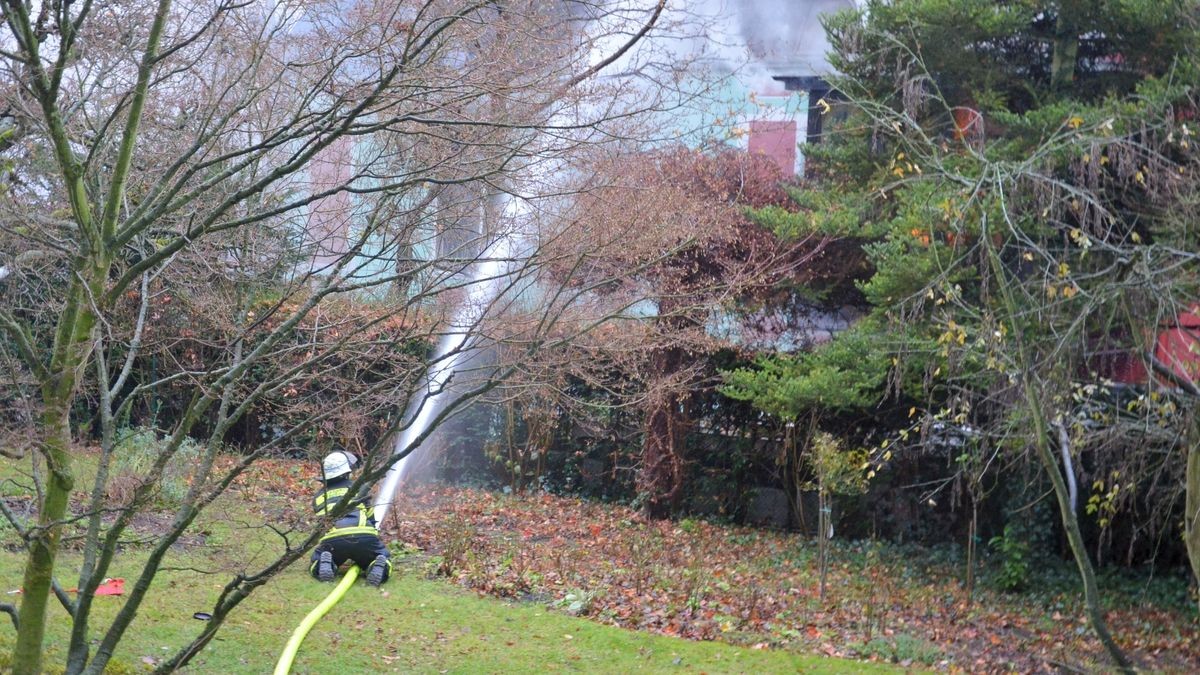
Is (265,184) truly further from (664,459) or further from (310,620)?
(664,459)

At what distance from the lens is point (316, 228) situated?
574 centimetres

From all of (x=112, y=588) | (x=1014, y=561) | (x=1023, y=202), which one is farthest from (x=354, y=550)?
(x=1014, y=561)

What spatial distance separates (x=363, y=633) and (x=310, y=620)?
50 cm

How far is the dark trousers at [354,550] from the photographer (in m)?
9.05

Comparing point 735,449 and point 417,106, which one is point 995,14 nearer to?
point 735,449

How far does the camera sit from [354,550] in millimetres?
9164

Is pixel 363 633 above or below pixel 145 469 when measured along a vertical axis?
below

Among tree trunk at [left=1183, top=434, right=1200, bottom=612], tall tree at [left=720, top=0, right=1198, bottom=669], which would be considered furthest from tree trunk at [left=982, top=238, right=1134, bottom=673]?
tree trunk at [left=1183, top=434, right=1200, bottom=612]

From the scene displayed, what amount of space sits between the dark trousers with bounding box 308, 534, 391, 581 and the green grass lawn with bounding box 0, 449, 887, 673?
0.20 meters

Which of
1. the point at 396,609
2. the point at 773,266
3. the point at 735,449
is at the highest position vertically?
the point at 773,266

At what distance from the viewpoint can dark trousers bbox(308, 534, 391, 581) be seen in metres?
9.05

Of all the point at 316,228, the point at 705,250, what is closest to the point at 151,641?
the point at 316,228

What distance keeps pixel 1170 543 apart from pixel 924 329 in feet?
14.3

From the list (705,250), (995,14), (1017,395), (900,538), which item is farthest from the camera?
(900,538)
